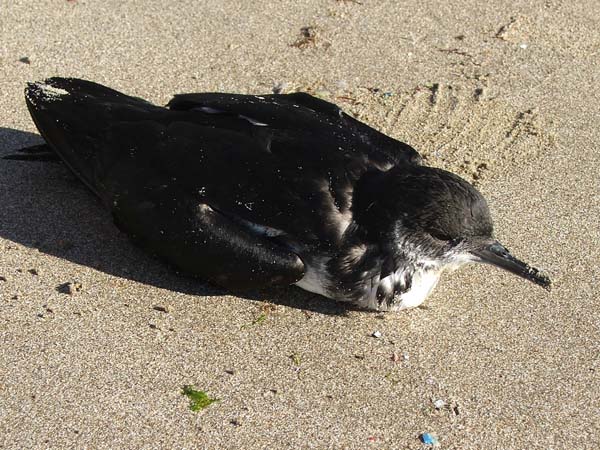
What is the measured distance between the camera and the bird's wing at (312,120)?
5.00m

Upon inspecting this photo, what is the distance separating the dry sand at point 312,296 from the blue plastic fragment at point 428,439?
43 millimetres

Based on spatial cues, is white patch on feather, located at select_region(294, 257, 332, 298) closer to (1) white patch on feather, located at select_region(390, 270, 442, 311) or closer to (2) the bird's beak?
(1) white patch on feather, located at select_region(390, 270, 442, 311)

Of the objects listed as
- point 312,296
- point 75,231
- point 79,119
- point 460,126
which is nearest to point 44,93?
point 79,119

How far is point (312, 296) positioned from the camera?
499cm

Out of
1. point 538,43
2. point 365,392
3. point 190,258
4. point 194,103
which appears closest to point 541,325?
point 365,392

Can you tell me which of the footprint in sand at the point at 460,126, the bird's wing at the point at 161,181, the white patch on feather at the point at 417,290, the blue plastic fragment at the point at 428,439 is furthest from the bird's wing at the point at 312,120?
the blue plastic fragment at the point at 428,439

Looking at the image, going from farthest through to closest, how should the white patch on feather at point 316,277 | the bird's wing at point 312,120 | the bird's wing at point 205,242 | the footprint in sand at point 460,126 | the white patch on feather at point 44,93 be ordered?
the footprint in sand at point 460,126 < the white patch on feather at point 44,93 < the bird's wing at point 312,120 < the white patch on feather at point 316,277 < the bird's wing at point 205,242

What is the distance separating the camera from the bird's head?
462cm

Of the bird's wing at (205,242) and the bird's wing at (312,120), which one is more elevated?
the bird's wing at (312,120)

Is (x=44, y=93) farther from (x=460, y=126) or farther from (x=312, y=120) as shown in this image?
(x=460, y=126)

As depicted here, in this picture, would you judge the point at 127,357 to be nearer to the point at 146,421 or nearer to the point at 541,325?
the point at 146,421

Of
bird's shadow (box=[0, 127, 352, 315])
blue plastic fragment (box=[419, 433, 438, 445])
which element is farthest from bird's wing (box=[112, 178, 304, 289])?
blue plastic fragment (box=[419, 433, 438, 445])

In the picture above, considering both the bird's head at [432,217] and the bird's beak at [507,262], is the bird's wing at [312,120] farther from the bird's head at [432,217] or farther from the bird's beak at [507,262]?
the bird's beak at [507,262]

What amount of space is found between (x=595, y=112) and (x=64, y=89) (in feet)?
12.0
